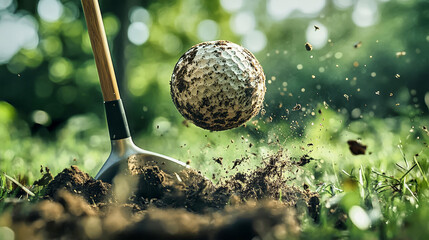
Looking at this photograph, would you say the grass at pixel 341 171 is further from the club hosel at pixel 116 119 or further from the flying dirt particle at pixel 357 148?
the club hosel at pixel 116 119

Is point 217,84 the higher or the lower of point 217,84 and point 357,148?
the higher

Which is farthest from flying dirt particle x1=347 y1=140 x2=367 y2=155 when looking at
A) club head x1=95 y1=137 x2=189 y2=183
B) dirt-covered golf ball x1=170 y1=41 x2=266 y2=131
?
club head x1=95 y1=137 x2=189 y2=183

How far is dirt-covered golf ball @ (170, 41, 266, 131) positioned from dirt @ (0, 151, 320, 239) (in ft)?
1.20

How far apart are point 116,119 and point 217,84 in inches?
31.9

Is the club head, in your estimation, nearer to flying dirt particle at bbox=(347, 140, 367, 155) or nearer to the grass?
the grass

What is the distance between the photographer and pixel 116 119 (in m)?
2.66

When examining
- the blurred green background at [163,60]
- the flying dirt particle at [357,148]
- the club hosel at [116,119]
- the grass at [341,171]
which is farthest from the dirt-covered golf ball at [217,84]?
the blurred green background at [163,60]

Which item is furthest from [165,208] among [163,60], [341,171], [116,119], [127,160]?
[163,60]

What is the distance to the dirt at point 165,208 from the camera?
4.49 ft

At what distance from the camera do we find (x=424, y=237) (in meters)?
1.22

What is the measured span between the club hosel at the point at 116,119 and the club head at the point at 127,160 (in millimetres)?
46

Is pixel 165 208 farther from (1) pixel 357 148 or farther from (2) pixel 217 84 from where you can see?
(1) pixel 357 148

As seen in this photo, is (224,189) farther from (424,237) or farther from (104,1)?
(104,1)

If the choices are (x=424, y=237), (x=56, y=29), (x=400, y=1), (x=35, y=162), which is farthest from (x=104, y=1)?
(x=424, y=237)
